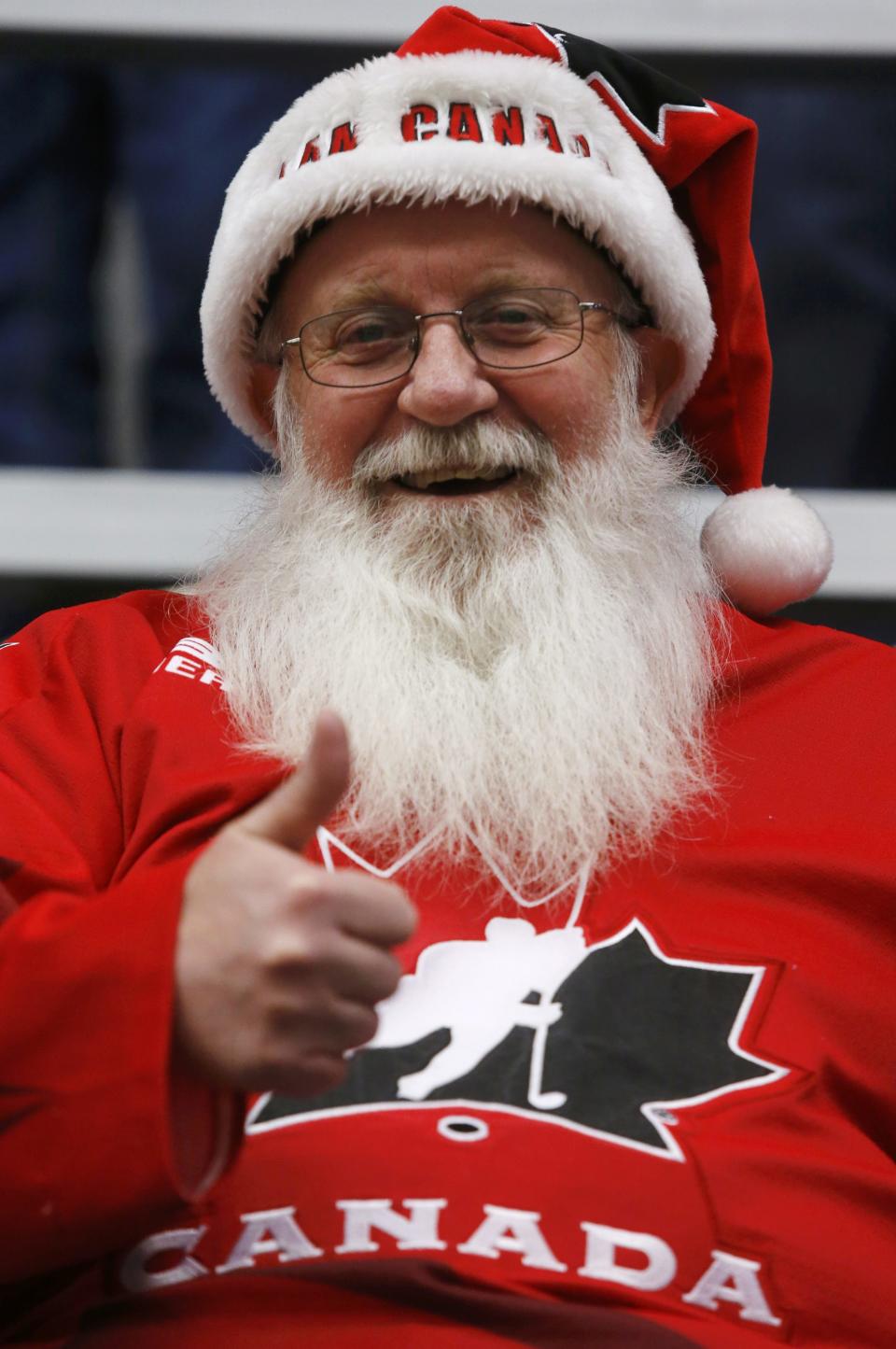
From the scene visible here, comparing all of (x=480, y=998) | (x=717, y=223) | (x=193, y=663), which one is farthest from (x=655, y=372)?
(x=480, y=998)

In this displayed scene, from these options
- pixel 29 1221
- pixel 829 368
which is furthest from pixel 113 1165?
pixel 829 368

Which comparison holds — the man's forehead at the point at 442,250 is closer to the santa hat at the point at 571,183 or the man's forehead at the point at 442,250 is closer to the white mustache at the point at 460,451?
the santa hat at the point at 571,183

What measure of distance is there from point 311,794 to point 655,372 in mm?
1086

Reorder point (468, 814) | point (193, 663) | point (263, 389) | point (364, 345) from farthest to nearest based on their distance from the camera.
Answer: point (263, 389) → point (364, 345) → point (193, 663) → point (468, 814)

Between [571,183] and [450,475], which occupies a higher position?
[571,183]

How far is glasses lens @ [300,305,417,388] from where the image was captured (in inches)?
60.3

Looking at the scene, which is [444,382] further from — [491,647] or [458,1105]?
[458,1105]

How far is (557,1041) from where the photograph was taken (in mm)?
1105

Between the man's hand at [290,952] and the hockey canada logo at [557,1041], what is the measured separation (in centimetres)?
28

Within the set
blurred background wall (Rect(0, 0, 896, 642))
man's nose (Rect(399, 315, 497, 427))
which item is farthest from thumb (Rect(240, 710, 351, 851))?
blurred background wall (Rect(0, 0, 896, 642))

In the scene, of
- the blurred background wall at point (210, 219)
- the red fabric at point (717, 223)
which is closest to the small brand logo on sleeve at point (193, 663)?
the red fabric at point (717, 223)

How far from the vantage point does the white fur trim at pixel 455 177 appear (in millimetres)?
1513

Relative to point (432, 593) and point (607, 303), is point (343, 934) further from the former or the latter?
point (607, 303)

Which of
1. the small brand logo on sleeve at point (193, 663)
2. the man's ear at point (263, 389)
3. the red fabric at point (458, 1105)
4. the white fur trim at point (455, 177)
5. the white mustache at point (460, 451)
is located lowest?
the red fabric at point (458, 1105)
